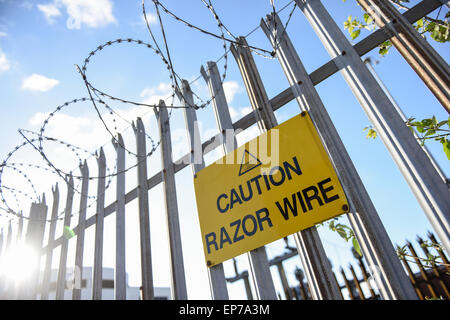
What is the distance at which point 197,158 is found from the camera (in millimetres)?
2539

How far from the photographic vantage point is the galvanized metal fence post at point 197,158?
204cm

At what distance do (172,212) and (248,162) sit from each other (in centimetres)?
100

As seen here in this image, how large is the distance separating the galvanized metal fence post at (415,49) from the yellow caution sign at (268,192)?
0.75 metres

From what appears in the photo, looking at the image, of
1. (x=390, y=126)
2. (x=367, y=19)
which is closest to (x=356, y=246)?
Answer: (x=390, y=126)

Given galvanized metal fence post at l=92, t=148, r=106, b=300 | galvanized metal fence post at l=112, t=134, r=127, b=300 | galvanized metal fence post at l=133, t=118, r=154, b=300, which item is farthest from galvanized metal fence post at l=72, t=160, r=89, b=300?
galvanized metal fence post at l=133, t=118, r=154, b=300

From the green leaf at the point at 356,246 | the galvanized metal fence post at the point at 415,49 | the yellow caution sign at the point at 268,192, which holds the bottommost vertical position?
the green leaf at the point at 356,246

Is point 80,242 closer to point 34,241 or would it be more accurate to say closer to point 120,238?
point 120,238

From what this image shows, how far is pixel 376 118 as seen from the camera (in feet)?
5.73

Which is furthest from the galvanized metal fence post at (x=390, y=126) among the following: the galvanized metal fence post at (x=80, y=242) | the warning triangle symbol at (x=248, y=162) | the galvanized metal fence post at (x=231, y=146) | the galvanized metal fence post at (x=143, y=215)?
the galvanized metal fence post at (x=80, y=242)

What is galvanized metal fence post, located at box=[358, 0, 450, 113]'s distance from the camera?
5.38 feet

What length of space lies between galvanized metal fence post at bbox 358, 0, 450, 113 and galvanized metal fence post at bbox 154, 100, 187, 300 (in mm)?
1822

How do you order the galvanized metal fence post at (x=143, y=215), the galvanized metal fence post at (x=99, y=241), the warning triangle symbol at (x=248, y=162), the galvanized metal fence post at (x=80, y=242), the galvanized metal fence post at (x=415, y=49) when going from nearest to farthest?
1. the galvanized metal fence post at (x=415, y=49)
2. the warning triangle symbol at (x=248, y=162)
3. the galvanized metal fence post at (x=143, y=215)
4. the galvanized metal fence post at (x=99, y=241)
5. the galvanized metal fence post at (x=80, y=242)

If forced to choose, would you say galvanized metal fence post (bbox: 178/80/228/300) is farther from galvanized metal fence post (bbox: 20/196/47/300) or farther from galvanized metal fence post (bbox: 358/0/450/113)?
galvanized metal fence post (bbox: 20/196/47/300)

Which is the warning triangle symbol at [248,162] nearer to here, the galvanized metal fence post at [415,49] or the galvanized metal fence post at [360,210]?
the galvanized metal fence post at [360,210]
